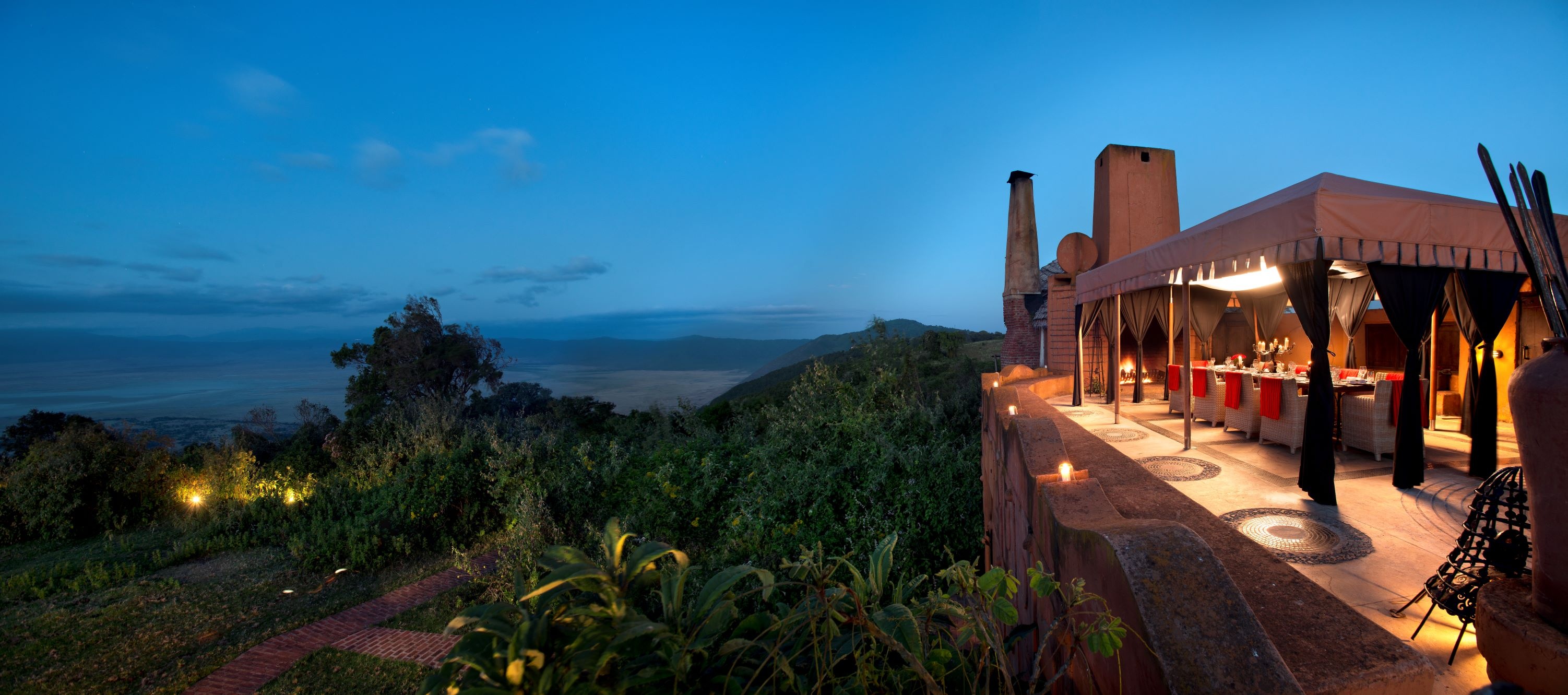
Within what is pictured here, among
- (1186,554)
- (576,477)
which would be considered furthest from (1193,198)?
(1186,554)

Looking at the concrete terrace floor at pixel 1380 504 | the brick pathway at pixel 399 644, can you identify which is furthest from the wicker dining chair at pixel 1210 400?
the brick pathway at pixel 399 644

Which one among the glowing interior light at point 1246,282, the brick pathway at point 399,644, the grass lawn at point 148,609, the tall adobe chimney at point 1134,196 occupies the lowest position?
the grass lawn at point 148,609

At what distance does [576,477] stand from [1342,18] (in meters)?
13.8

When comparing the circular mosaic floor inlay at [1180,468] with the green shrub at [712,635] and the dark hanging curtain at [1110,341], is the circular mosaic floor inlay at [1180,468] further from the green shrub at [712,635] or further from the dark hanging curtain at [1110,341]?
the green shrub at [712,635]

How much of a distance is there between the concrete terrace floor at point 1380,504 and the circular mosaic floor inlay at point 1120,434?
0.09 metres

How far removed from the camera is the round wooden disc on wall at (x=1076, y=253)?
1078 cm

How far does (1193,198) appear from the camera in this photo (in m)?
25.5

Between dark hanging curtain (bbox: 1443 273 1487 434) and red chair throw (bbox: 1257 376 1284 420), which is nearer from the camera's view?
dark hanging curtain (bbox: 1443 273 1487 434)

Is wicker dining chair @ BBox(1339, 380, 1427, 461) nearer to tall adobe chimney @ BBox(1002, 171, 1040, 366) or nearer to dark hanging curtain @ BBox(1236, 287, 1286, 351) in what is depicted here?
dark hanging curtain @ BBox(1236, 287, 1286, 351)

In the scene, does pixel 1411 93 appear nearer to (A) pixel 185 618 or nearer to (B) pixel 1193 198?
(B) pixel 1193 198

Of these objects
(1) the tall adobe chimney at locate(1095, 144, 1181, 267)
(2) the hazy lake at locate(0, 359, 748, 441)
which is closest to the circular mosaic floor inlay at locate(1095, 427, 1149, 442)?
(1) the tall adobe chimney at locate(1095, 144, 1181, 267)

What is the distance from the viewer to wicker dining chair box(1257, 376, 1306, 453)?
509cm

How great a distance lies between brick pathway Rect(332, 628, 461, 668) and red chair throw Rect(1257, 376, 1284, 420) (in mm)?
7953

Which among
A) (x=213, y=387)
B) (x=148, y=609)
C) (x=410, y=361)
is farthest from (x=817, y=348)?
(x=213, y=387)
